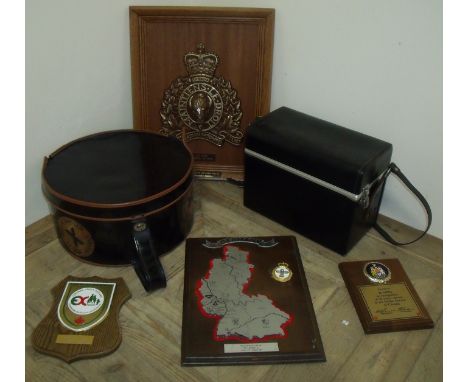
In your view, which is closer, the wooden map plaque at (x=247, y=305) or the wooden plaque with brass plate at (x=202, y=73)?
the wooden map plaque at (x=247, y=305)

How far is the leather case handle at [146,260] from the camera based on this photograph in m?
0.80

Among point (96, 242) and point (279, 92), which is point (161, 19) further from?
point (96, 242)

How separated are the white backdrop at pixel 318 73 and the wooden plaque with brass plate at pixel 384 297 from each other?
0.61 ft

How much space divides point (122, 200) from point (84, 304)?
200 millimetres

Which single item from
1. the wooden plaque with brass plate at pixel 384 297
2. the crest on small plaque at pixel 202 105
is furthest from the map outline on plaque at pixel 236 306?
the crest on small plaque at pixel 202 105

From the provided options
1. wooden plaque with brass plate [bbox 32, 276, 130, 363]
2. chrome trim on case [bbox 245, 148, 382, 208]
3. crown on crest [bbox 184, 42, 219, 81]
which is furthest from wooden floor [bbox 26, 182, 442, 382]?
crown on crest [bbox 184, 42, 219, 81]

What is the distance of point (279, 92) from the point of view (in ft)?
3.55

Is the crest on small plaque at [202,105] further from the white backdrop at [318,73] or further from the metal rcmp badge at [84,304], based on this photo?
the metal rcmp badge at [84,304]

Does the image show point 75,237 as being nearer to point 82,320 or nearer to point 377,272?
point 82,320

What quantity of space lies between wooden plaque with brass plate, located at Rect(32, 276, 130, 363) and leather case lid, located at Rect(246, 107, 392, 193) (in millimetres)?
408

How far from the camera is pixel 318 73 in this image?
99 cm

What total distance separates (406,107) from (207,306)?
561 mm

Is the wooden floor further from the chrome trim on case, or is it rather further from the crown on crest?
the crown on crest
